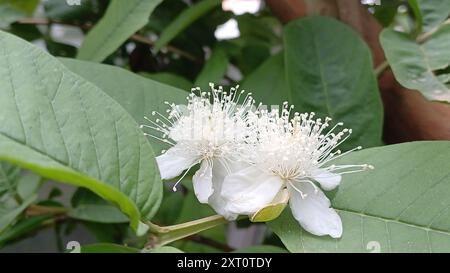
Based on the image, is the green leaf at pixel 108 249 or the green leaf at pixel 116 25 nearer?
the green leaf at pixel 108 249

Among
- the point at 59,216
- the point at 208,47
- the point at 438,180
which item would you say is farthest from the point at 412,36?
the point at 59,216

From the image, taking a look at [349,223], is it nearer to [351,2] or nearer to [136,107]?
[136,107]

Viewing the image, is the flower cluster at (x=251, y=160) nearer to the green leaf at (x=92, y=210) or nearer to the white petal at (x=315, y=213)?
the white petal at (x=315, y=213)

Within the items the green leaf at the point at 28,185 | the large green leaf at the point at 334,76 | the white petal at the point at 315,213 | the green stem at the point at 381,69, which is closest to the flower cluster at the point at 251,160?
the white petal at the point at 315,213

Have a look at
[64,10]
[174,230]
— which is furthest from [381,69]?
[64,10]

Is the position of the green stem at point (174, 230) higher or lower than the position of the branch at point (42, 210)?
lower

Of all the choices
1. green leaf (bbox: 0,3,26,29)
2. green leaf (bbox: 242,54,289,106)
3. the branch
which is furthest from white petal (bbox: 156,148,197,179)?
green leaf (bbox: 0,3,26,29)

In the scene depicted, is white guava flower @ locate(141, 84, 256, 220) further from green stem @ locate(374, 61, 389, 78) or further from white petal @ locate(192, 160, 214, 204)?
green stem @ locate(374, 61, 389, 78)
